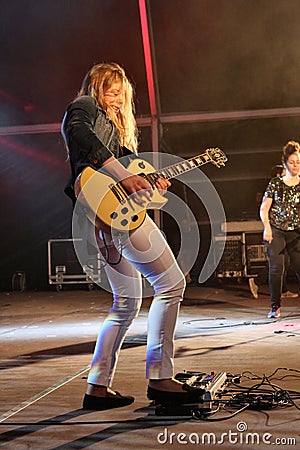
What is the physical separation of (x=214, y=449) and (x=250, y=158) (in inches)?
431

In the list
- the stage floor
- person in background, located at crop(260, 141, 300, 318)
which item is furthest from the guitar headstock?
person in background, located at crop(260, 141, 300, 318)

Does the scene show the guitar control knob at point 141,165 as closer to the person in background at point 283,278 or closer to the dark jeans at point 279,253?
the dark jeans at point 279,253

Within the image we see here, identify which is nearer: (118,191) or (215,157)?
(118,191)

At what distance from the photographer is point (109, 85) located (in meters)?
3.16

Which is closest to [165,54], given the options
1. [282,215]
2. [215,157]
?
[282,215]

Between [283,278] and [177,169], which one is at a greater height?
[177,169]

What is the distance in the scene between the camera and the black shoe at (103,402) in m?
2.95

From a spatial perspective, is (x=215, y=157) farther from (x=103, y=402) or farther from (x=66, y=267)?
(x=66, y=267)

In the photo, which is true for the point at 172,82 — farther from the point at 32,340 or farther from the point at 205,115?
the point at 32,340

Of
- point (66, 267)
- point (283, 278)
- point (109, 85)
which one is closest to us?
point (109, 85)

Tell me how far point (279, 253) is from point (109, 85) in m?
3.63

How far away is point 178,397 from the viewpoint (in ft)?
9.42

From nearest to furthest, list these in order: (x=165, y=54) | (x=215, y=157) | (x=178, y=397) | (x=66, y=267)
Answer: (x=178, y=397) < (x=215, y=157) < (x=165, y=54) < (x=66, y=267)

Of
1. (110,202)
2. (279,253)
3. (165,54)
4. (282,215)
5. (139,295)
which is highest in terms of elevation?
(165,54)
